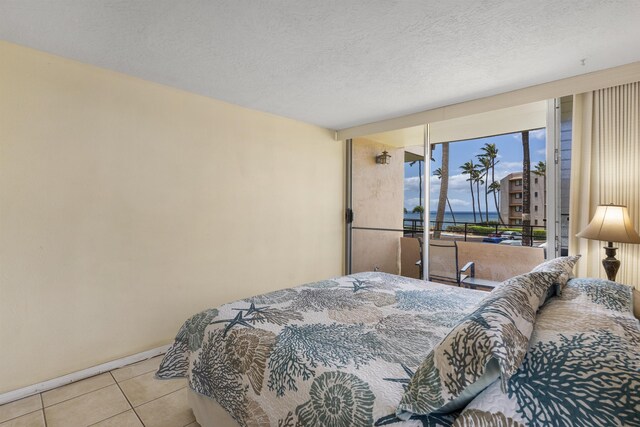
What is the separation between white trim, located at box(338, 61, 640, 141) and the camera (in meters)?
2.39

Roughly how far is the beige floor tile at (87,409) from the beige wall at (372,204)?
123 inches

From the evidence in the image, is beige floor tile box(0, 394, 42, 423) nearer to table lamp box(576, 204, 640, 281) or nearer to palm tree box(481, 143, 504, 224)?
table lamp box(576, 204, 640, 281)

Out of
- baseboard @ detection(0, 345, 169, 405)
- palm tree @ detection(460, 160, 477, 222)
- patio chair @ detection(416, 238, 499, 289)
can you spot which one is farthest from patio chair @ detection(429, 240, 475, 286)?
baseboard @ detection(0, 345, 169, 405)

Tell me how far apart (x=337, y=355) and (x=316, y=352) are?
3.6 inches

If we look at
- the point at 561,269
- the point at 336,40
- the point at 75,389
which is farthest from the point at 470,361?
the point at 75,389

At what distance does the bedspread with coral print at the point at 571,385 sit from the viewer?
78 cm

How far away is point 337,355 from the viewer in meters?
1.31

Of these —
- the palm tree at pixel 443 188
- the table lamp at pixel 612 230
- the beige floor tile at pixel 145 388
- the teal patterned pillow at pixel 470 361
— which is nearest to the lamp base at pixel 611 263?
the table lamp at pixel 612 230

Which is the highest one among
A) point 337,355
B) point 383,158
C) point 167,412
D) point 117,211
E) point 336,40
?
point 336,40

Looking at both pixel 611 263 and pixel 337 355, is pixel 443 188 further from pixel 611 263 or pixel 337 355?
pixel 337 355

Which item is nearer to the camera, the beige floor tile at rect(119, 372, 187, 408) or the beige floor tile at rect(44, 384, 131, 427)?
the beige floor tile at rect(44, 384, 131, 427)

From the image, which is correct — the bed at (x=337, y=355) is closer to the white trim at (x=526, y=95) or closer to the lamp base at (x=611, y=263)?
the lamp base at (x=611, y=263)

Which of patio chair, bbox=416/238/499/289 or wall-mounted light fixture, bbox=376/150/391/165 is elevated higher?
wall-mounted light fixture, bbox=376/150/391/165

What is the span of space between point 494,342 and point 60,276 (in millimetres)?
2789
